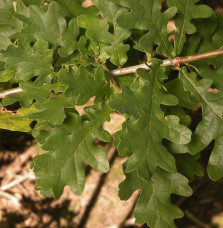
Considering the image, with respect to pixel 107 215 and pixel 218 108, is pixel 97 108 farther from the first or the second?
pixel 107 215

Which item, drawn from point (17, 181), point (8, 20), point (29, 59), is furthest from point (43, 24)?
point (17, 181)

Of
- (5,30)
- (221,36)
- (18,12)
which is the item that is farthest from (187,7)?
(5,30)

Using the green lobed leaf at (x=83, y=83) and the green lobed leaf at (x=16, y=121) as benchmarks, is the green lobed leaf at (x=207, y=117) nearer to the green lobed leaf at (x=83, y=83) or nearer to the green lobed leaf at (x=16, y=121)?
the green lobed leaf at (x=83, y=83)

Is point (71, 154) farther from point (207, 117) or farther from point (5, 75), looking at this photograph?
point (207, 117)

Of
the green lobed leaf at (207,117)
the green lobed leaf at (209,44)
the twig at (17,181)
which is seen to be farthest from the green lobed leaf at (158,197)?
the twig at (17,181)

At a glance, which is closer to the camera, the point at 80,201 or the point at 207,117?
the point at 207,117

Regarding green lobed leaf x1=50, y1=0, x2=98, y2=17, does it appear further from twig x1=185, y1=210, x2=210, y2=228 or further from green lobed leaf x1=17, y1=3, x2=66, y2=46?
twig x1=185, y1=210, x2=210, y2=228

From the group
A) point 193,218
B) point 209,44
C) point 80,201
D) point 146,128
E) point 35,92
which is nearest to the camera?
point 146,128
